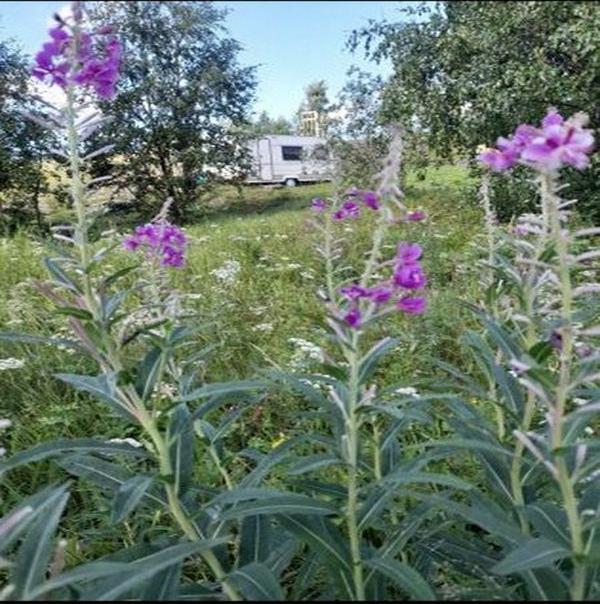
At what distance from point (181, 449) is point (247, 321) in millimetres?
2587

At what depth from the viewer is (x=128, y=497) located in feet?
3.92

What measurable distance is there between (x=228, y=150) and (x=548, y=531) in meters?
13.7

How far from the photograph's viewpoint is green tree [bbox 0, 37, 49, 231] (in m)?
5.78

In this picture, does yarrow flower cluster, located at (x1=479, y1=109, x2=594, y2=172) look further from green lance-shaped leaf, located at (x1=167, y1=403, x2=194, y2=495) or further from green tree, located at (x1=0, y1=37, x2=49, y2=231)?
green tree, located at (x1=0, y1=37, x2=49, y2=231)

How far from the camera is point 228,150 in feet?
46.8

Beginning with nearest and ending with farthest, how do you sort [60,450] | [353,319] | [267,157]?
[353,319], [60,450], [267,157]

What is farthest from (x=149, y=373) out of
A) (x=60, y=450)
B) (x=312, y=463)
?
(x=312, y=463)

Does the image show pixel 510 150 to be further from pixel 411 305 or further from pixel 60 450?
pixel 60 450

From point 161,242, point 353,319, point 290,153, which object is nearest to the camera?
point 353,319

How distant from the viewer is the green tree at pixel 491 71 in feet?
23.5

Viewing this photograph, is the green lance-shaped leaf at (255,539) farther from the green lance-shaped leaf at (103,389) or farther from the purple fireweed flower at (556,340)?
the purple fireweed flower at (556,340)

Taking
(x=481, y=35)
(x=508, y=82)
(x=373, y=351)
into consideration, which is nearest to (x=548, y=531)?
(x=373, y=351)

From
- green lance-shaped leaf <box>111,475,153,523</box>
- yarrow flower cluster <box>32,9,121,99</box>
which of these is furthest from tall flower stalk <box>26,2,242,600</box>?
green lance-shaped leaf <box>111,475,153,523</box>

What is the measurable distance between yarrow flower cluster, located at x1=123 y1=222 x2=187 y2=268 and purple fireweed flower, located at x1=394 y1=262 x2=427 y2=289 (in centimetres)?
94
